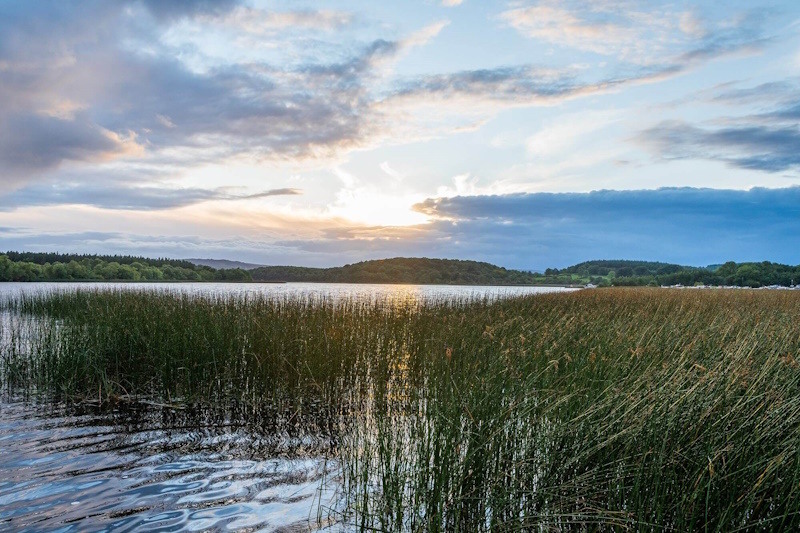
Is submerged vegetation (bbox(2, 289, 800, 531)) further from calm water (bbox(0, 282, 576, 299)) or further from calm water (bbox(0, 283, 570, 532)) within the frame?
calm water (bbox(0, 282, 576, 299))

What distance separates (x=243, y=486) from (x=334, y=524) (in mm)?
1280

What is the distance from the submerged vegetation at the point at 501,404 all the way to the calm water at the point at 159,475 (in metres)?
0.45

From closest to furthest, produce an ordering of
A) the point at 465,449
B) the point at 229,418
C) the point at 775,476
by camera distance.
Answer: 1. the point at 775,476
2. the point at 465,449
3. the point at 229,418

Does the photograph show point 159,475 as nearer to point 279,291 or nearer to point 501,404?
point 501,404

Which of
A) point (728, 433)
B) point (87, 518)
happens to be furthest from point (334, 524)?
point (728, 433)

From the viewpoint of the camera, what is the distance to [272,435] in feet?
20.9

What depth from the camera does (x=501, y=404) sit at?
483cm

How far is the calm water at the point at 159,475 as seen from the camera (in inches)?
166

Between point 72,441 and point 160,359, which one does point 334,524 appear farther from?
point 160,359

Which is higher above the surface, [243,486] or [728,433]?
[728,433]

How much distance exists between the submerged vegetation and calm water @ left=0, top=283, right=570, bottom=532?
0.45 m

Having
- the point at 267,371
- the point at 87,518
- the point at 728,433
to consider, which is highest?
the point at 728,433

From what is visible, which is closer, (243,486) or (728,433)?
(728,433)

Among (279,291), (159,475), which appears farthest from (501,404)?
(279,291)
